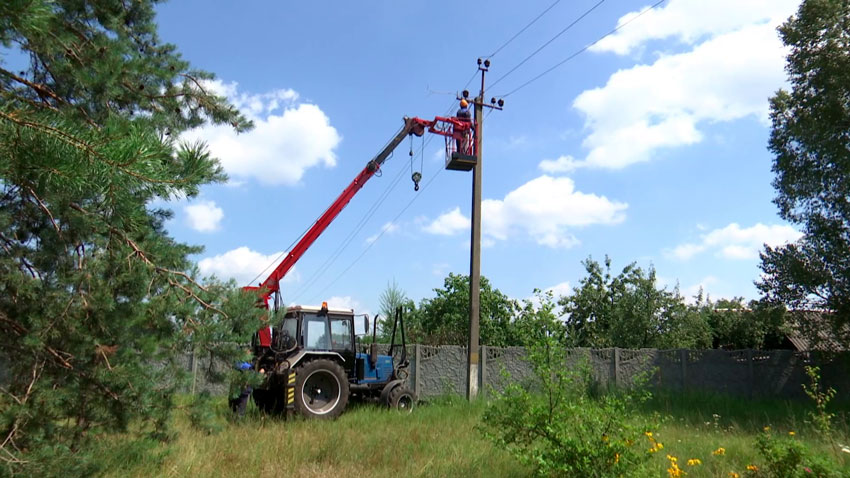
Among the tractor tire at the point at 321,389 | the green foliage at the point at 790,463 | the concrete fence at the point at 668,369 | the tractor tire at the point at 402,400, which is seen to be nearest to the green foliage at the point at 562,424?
the green foliage at the point at 790,463

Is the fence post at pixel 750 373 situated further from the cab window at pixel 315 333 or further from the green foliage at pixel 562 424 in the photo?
the green foliage at pixel 562 424

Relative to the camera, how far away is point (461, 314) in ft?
93.1

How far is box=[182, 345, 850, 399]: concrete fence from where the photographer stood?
14633 mm

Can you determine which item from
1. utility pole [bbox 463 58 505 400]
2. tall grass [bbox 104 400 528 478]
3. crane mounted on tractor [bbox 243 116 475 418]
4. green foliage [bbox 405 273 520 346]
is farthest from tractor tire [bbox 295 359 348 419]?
green foliage [bbox 405 273 520 346]

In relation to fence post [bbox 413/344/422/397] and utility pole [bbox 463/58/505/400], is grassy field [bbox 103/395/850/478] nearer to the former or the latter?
utility pole [bbox 463/58/505/400]

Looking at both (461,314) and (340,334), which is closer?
(340,334)

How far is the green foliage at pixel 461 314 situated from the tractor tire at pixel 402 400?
13.4 metres

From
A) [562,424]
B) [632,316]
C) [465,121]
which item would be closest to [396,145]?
[465,121]

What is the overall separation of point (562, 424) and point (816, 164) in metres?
12.2

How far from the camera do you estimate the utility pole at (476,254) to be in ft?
40.0

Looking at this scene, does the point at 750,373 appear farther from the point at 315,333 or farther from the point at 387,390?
the point at 315,333

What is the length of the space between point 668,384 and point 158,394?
14429mm

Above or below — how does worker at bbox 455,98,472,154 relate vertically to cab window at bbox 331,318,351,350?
above

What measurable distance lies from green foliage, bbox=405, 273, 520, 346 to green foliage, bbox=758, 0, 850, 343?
13.2 m
